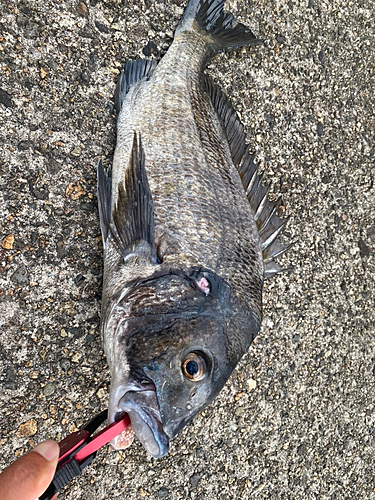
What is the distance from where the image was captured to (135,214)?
6.57ft

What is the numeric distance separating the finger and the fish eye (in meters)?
0.55

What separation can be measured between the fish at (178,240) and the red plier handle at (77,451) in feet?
0.17

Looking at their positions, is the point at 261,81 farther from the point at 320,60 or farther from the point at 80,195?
the point at 80,195

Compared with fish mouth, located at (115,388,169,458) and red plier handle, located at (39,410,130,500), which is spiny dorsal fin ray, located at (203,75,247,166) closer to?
fish mouth, located at (115,388,169,458)

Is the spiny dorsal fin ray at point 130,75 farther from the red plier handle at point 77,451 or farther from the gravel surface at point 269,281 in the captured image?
the red plier handle at point 77,451

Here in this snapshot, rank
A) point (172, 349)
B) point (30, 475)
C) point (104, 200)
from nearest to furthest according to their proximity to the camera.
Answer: point (30, 475)
point (172, 349)
point (104, 200)

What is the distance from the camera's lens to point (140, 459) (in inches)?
94.5

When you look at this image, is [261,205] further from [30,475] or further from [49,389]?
[30,475]

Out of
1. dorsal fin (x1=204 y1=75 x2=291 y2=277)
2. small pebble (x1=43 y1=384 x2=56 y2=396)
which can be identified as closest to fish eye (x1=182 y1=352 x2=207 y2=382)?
dorsal fin (x1=204 y1=75 x2=291 y2=277)

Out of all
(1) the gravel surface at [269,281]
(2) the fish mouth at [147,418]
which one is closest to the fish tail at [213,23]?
(1) the gravel surface at [269,281]

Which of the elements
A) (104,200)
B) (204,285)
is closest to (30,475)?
(204,285)

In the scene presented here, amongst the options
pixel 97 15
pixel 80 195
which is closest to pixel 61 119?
pixel 80 195

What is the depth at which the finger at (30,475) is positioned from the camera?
1.18m

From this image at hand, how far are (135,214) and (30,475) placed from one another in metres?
1.16
